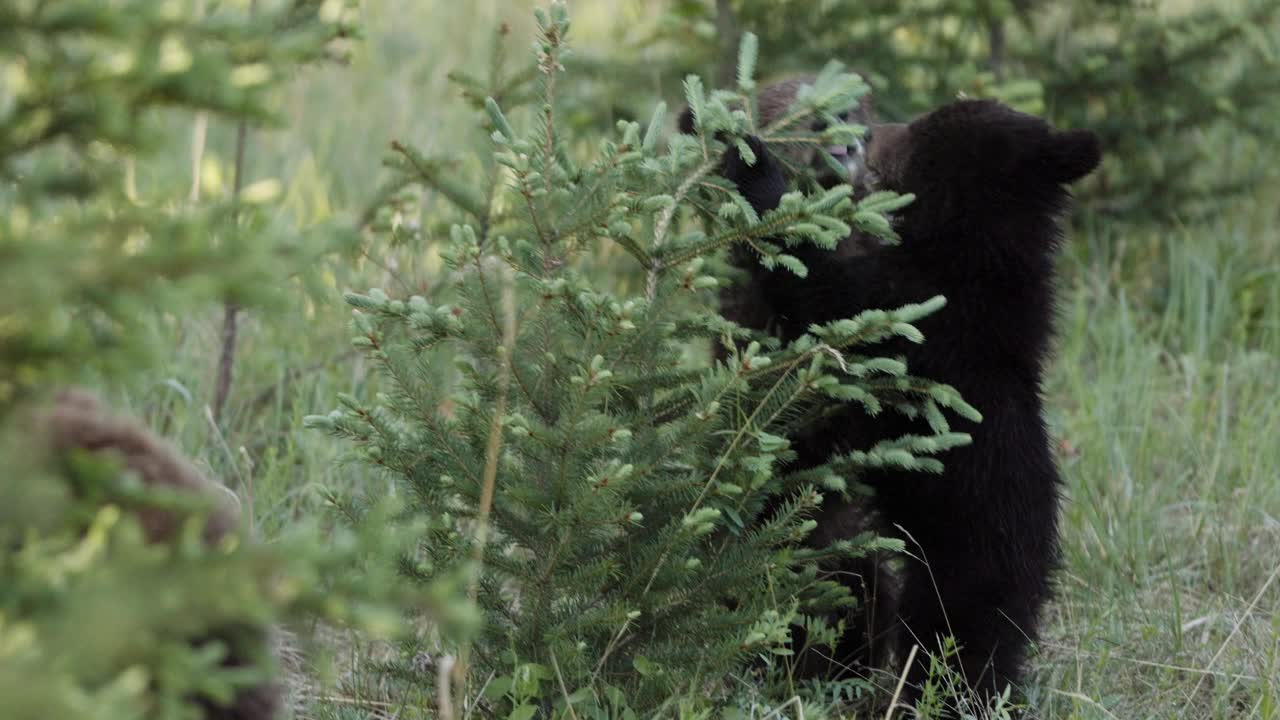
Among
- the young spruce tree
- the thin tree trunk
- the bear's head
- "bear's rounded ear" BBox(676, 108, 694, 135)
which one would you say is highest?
the bear's head

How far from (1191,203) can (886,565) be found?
3.10 m

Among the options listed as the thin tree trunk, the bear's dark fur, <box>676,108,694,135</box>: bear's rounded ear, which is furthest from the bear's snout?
the thin tree trunk

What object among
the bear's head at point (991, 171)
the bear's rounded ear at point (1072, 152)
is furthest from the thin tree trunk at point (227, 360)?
the bear's rounded ear at point (1072, 152)

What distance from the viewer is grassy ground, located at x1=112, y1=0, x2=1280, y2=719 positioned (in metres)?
3.41

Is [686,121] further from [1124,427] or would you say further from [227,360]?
[1124,427]

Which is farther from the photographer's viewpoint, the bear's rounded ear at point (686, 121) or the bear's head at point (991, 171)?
the bear's rounded ear at point (686, 121)

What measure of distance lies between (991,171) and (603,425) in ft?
4.74

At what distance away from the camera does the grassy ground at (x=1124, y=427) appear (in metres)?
3.41

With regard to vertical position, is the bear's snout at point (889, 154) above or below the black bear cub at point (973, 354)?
above

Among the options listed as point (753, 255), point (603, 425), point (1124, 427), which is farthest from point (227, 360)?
point (1124, 427)

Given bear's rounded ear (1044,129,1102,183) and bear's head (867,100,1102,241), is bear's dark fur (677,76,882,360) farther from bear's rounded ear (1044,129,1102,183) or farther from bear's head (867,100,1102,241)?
bear's rounded ear (1044,129,1102,183)

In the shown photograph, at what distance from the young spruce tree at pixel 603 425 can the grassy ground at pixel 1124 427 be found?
36cm

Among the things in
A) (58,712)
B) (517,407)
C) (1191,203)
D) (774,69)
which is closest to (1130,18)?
(1191,203)

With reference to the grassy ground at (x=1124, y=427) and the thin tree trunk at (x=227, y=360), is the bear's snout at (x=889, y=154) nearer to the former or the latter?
the grassy ground at (x=1124, y=427)
